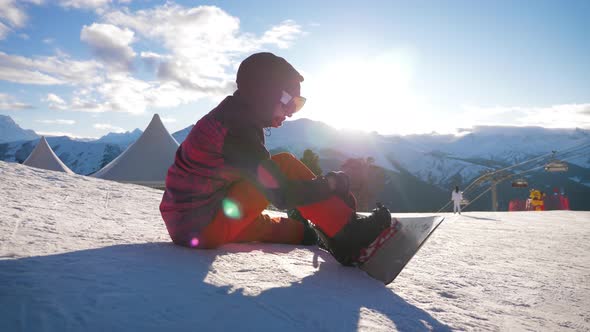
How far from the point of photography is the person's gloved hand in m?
1.78

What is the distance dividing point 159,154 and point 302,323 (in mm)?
12552

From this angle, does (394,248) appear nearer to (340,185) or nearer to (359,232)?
(359,232)

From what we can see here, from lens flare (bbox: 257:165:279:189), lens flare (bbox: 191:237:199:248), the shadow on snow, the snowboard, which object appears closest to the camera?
the shadow on snow

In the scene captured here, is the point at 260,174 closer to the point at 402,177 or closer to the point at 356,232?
the point at 356,232

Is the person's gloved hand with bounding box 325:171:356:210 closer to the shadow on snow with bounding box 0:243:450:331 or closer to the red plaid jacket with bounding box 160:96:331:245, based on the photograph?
the red plaid jacket with bounding box 160:96:331:245

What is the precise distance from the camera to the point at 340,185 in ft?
5.89

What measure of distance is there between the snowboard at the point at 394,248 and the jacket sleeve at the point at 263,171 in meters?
0.42

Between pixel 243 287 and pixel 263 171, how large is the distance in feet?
1.63

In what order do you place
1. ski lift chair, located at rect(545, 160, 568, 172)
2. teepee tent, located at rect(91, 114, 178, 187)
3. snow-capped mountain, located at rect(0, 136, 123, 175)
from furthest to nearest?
snow-capped mountain, located at rect(0, 136, 123, 175), ski lift chair, located at rect(545, 160, 568, 172), teepee tent, located at rect(91, 114, 178, 187)

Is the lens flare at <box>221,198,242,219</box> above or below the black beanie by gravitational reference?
below

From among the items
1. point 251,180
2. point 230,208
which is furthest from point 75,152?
point 251,180

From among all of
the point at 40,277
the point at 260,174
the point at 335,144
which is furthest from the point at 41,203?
the point at 335,144

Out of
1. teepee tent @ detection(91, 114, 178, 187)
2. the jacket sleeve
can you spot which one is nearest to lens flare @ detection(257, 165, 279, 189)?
the jacket sleeve

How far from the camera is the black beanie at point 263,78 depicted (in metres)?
1.81
